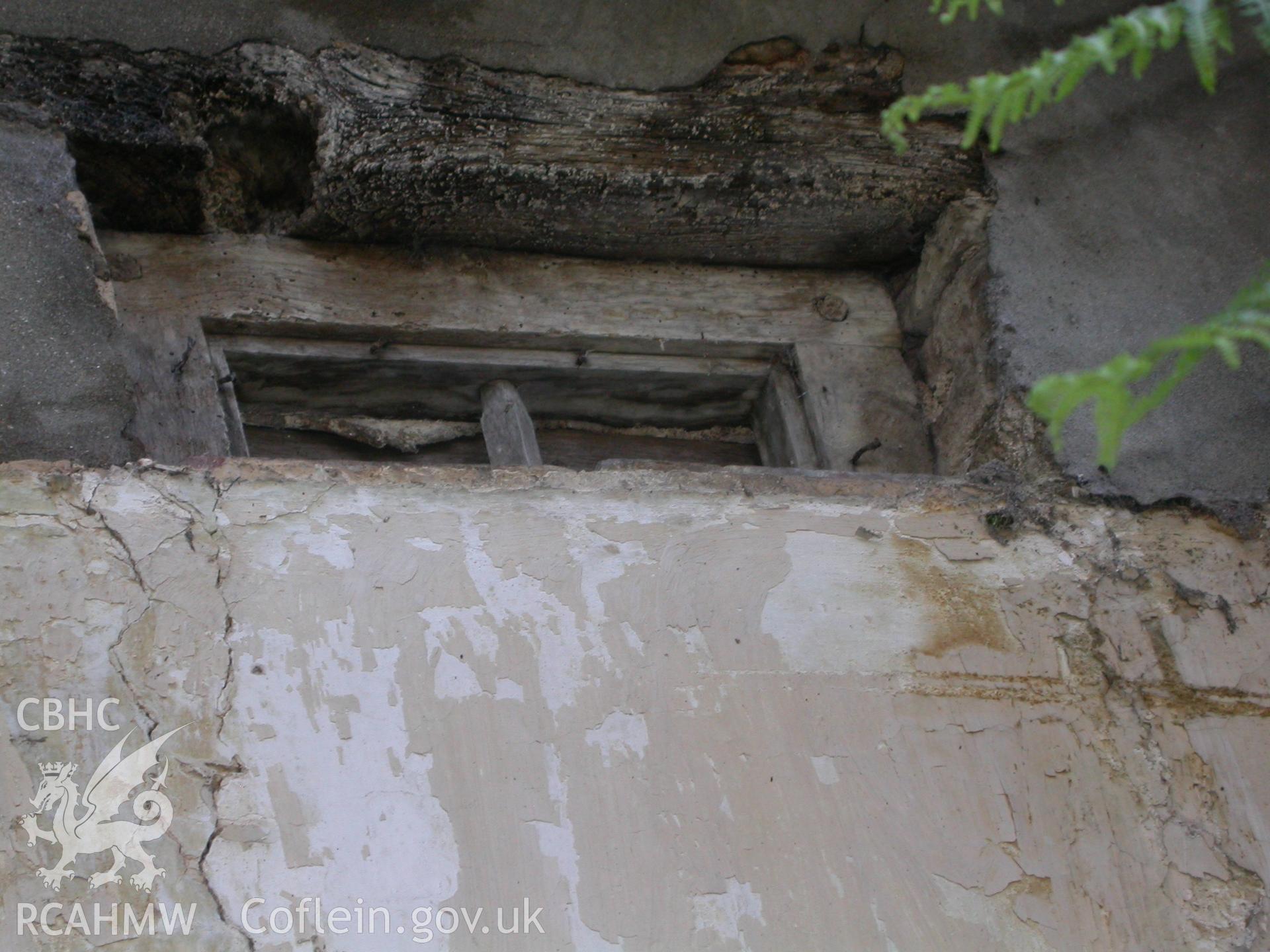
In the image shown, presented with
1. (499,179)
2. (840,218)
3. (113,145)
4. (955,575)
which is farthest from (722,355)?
(113,145)

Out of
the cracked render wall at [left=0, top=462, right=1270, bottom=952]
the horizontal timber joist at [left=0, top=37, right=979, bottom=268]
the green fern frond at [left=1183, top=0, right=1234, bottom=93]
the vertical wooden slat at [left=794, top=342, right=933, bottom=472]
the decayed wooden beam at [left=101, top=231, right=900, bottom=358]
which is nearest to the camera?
the green fern frond at [left=1183, top=0, right=1234, bottom=93]

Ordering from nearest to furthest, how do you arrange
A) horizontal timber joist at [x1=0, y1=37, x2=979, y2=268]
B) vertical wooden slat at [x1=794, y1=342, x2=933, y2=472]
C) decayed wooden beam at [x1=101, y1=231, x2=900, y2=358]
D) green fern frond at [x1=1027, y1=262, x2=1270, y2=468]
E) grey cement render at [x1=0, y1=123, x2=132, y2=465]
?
green fern frond at [x1=1027, y1=262, x2=1270, y2=468], grey cement render at [x1=0, y1=123, x2=132, y2=465], horizontal timber joist at [x1=0, y1=37, x2=979, y2=268], decayed wooden beam at [x1=101, y1=231, x2=900, y2=358], vertical wooden slat at [x1=794, y1=342, x2=933, y2=472]

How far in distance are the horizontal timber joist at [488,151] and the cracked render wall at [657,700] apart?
0.68m

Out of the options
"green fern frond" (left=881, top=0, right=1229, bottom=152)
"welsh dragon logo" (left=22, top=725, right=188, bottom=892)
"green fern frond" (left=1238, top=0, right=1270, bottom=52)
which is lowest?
"welsh dragon logo" (left=22, top=725, right=188, bottom=892)

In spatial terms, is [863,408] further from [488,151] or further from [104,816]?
[104,816]

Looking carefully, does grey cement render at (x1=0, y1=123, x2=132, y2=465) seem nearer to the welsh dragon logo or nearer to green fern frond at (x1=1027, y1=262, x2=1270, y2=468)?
the welsh dragon logo

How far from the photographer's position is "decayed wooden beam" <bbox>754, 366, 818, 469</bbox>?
277 cm

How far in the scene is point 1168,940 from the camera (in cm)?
201

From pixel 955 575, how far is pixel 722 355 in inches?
32.1

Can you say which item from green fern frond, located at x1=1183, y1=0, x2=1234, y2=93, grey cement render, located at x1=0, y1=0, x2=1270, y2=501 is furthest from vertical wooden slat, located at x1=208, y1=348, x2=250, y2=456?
green fern frond, located at x1=1183, y1=0, x2=1234, y2=93

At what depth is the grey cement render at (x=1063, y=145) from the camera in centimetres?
249

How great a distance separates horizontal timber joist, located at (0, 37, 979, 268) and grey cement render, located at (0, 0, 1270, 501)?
0.18 ft

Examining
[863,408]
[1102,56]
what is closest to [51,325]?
[863,408]

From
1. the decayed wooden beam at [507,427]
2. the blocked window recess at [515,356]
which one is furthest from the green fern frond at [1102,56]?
the decayed wooden beam at [507,427]
